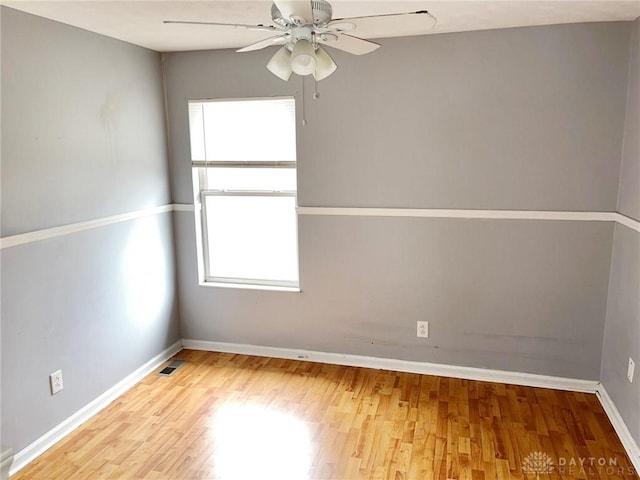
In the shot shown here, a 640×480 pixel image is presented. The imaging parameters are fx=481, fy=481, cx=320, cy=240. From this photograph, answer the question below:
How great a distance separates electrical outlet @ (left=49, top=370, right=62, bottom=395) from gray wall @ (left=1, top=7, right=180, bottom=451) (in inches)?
1.3

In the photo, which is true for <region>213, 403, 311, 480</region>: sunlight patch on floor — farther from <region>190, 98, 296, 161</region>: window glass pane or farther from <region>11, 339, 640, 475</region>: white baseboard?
<region>190, 98, 296, 161</region>: window glass pane

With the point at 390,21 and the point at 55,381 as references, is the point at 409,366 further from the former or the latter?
the point at 390,21

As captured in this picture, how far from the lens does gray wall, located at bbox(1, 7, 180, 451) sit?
2.43 meters

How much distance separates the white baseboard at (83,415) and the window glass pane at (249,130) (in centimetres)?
158

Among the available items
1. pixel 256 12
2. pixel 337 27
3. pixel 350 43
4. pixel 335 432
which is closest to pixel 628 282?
pixel 335 432

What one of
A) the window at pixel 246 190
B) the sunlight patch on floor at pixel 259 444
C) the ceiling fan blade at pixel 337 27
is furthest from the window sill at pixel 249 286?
the ceiling fan blade at pixel 337 27

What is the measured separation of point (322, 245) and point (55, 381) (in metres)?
1.87

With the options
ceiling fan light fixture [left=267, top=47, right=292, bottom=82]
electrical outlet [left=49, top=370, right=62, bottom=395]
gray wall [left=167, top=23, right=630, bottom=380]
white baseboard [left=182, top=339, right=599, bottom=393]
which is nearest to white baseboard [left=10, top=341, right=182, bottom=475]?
electrical outlet [left=49, top=370, right=62, bottom=395]

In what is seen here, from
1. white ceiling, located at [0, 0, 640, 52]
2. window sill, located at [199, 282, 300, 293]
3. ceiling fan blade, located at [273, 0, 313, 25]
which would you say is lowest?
window sill, located at [199, 282, 300, 293]

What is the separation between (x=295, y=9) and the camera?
5.12ft

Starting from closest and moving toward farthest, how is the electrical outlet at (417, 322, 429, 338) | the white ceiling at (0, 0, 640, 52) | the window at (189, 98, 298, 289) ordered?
the white ceiling at (0, 0, 640, 52), the electrical outlet at (417, 322, 429, 338), the window at (189, 98, 298, 289)

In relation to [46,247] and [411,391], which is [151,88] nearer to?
[46,247]

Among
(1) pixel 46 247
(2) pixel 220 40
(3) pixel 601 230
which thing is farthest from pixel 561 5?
(1) pixel 46 247

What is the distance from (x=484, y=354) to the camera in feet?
11.0
